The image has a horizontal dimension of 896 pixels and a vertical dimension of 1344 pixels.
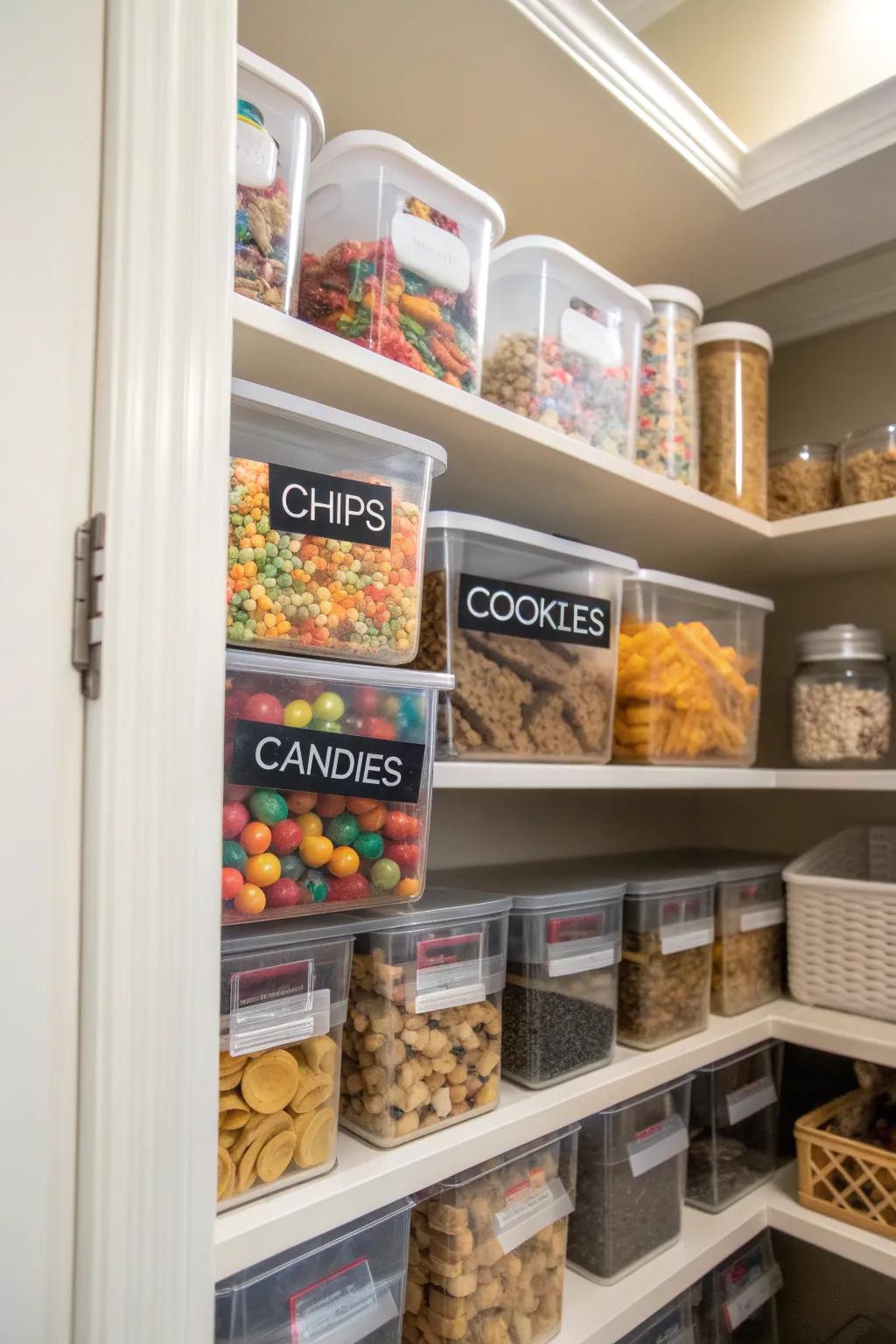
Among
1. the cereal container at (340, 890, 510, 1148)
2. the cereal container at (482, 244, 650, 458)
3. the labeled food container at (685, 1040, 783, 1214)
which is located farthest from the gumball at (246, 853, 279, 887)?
the labeled food container at (685, 1040, 783, 1214)

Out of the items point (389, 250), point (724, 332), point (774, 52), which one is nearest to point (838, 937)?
point (724, 332)

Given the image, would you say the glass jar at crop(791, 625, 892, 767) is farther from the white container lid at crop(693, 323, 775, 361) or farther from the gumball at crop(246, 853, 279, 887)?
the gumball at crop(246, 853, 279, 887)

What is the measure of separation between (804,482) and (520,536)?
65 centimetres

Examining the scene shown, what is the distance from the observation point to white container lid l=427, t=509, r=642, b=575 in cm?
98

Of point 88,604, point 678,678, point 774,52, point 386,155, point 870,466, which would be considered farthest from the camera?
point 774,52

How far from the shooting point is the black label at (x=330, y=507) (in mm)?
776

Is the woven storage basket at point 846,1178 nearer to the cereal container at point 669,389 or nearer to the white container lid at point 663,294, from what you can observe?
the cereal container at point 669,389

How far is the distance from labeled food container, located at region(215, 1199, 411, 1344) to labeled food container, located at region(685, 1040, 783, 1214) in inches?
23.7

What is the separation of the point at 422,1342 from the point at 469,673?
0.70 m

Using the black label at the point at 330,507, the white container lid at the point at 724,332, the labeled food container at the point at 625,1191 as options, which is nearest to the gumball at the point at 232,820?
the black label at the point at 330,507

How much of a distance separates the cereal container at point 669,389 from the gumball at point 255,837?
764mm

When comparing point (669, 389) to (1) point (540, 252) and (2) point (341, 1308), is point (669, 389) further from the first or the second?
(2) point (341, 1308)

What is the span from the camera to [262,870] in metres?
0.76

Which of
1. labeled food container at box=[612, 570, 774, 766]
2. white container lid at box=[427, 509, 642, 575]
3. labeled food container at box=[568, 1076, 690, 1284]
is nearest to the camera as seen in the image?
white container lid at box=[427, 509, 642, 575]
